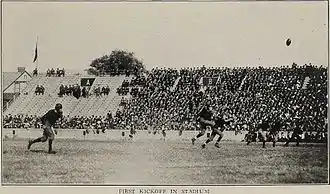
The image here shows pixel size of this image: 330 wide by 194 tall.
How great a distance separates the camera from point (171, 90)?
1.42 m

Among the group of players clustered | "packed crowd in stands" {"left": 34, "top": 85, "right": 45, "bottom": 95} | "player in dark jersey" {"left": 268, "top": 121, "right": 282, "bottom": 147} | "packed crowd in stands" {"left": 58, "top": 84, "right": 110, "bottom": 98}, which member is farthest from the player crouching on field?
"packed crowd in stands" {"left": 34, "top": 85, "right": 45, "bottom": 95}

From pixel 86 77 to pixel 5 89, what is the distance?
0.17 metres

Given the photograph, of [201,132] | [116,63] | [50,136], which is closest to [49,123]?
[50,136]

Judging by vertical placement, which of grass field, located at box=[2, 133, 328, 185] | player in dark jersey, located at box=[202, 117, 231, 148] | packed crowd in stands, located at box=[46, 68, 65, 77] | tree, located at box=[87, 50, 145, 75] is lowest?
grass field, located at box=[2, 133, 328, 185]

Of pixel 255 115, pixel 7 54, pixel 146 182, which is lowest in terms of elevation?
pixel 146 182

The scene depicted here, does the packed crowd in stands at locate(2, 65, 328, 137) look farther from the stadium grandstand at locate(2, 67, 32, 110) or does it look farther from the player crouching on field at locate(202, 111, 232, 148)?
the stadium grandstand at locate(2, 67, 32, 110)

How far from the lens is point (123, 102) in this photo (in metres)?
1.43

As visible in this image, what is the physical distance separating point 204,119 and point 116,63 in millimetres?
216

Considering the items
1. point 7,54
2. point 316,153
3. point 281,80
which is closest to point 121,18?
point 7,54

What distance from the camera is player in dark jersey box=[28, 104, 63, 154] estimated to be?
142 cm

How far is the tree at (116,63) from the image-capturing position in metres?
1.42

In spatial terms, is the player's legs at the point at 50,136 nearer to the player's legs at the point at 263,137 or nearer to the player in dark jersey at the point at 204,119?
the player in dark jersey at the point at 204,119

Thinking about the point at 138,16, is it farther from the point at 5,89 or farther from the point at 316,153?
the point at 316,153

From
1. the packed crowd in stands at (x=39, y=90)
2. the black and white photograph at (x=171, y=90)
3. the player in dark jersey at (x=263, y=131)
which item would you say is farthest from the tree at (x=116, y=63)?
the player in dark jersey at (x=263, y=131)
